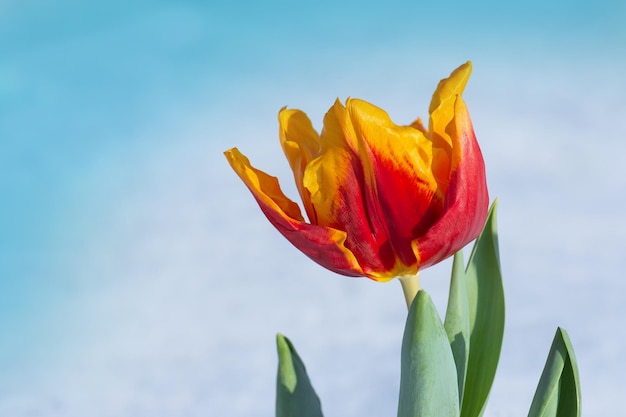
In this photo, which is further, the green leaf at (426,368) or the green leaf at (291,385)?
the green leaf at (291,385)

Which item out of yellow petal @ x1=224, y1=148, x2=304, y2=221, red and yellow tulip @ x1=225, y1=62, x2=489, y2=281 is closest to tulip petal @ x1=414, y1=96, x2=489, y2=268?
red and yellow tulip @ x1=225, y1=62, x2=489, y2=281

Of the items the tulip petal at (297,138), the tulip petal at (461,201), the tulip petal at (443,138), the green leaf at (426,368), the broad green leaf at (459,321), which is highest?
the tulip petal at (297,138)

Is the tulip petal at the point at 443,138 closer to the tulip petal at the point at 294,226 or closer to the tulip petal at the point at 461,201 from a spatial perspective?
the tulip petal at the point at 461,201

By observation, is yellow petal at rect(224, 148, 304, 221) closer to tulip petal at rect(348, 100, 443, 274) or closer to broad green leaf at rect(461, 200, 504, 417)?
tulip petal at rect(348, 100, 443, 274)

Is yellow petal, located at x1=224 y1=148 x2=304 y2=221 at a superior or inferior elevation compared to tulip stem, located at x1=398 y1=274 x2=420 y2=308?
superior

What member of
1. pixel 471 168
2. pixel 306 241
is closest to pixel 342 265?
pixel 306 241

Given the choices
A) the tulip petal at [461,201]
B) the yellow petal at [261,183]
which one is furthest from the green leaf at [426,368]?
the yellow petal at [261,183]
